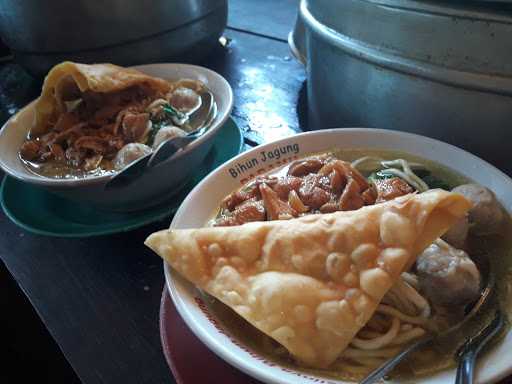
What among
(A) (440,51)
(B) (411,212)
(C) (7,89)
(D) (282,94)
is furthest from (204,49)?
(B) (411,212)

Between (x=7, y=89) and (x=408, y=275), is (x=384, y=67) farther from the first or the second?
(x=7, y=89)

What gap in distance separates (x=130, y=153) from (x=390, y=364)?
0.89 meters

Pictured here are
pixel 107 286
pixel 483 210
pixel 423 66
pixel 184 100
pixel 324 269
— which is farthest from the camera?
pixel 184 100

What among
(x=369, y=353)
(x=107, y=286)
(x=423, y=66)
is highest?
(x=423, y=66)

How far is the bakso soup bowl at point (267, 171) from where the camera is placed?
2.28 feet

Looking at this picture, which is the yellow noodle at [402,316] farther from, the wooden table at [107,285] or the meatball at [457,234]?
the wooden table at [107,285]

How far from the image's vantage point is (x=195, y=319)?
787 millimetres

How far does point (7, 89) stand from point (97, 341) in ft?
5.87

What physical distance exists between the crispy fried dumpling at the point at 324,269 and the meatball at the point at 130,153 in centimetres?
56

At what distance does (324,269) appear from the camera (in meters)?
0.78

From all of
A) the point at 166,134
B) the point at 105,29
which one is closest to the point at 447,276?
the point at 166,134

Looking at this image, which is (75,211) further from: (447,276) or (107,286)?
(447,276)

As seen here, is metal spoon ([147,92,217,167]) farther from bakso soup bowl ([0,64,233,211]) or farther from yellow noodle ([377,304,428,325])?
yellow noodle ([377,304,428,325])

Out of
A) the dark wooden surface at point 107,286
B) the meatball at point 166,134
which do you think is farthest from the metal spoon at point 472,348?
the meatball at point 166,134
